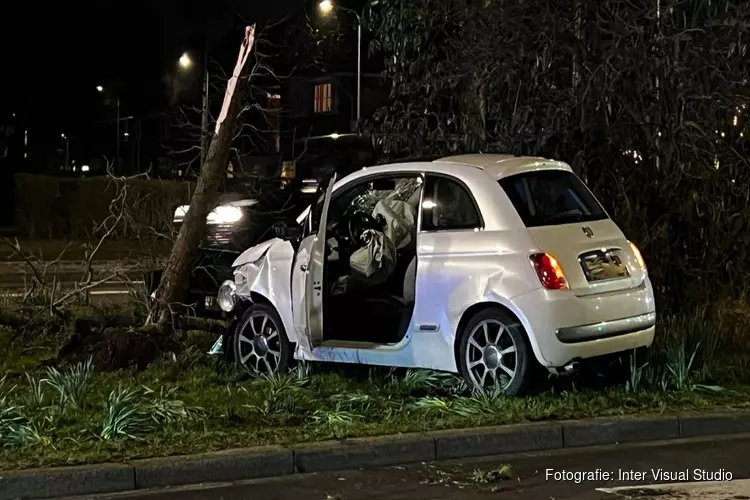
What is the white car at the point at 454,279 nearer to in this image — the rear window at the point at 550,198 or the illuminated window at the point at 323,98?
the rear window at the point at 550,198

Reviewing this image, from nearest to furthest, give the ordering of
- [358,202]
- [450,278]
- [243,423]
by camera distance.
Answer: [243,423] < [450,278] < [358,202]

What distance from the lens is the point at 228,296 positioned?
29.0ft

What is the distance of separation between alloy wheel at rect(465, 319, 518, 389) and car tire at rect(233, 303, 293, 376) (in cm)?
169

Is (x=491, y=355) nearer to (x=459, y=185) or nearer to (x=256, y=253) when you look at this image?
(x=459, y=185)

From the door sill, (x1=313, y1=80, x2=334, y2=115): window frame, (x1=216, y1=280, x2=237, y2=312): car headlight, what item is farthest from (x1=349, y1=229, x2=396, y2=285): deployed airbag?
(x1=313, y1=80, x2=334, y2=115): window frame

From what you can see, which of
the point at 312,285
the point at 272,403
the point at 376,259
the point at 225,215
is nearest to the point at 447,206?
the point at 376,259

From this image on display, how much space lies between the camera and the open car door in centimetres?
777

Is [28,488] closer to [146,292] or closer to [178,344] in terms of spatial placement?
[178,344]

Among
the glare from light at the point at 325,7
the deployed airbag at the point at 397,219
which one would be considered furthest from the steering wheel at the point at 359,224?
the glare from light at the point at 325,7

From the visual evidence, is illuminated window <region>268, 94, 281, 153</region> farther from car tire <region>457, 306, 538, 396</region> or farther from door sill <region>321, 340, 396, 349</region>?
car tire <region>457, 306, 538, 396</region>

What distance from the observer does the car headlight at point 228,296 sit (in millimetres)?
8750

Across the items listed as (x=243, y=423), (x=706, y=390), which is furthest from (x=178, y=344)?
(x=706, y=390)

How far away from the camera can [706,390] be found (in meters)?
7.59

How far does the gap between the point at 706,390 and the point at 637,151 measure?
11.2 ft
